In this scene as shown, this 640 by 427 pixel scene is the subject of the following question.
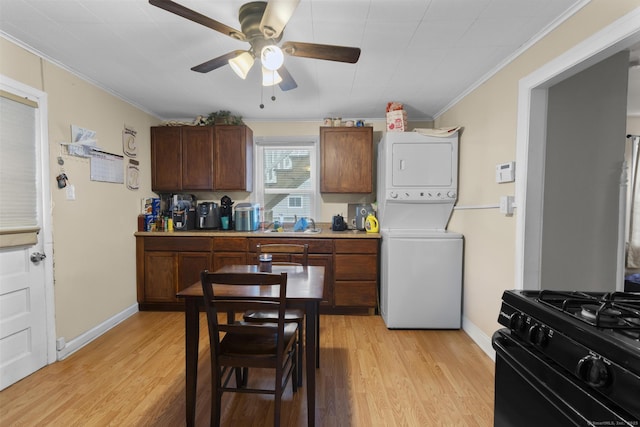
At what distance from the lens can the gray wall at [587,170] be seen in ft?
6.77

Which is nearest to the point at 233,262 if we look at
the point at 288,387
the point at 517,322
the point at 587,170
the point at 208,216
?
the point at 208,216

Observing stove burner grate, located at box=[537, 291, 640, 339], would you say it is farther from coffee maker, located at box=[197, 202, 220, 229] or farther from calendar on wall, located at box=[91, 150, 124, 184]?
calendar on wall, located at box=[91, 150, 124, 184]

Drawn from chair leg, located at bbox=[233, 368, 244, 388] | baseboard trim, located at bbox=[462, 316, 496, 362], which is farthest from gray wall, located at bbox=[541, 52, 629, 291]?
chair leg, located at bbox=[233, 368, 244, 388]

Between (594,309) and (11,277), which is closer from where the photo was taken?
(594,309)

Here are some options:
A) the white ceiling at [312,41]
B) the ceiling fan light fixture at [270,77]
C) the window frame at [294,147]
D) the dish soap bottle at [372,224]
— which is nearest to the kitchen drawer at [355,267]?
the dish soap bottle at [372,224]

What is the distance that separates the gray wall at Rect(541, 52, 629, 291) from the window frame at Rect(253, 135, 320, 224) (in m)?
2.39

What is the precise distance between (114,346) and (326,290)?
1958mm

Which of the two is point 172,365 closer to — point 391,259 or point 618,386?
point 391,259

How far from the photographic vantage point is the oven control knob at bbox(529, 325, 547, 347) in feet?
2.97

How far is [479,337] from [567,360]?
1990 millimetres

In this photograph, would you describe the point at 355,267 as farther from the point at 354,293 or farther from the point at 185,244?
the point at 185,244

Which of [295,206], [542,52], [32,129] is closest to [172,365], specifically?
[32,129]

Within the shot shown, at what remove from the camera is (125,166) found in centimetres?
308

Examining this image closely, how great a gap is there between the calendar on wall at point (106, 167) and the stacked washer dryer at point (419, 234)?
2.68m
